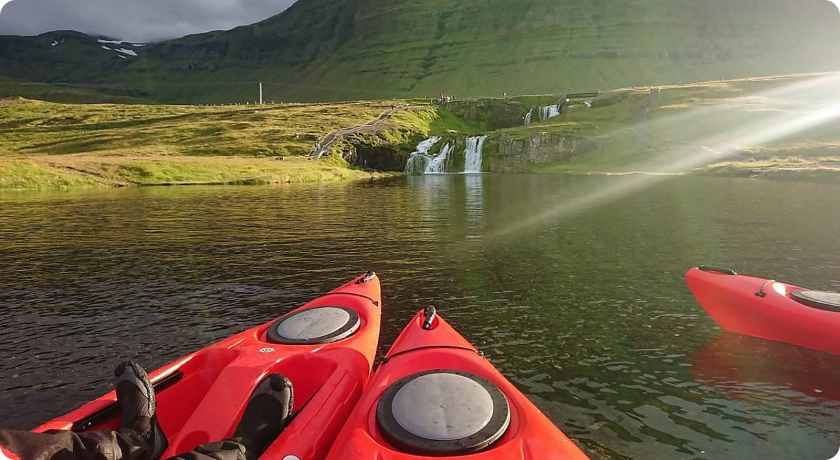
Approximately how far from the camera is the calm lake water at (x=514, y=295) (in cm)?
856

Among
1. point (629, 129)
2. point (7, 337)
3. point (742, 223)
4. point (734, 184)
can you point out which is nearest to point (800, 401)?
point (7, 337)

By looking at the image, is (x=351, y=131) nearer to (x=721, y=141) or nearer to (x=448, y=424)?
(x=721, y=141)

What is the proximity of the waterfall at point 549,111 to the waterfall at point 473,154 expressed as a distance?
35181 mm

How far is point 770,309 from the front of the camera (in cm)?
1077

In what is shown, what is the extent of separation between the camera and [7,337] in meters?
12.1

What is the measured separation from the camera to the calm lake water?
856 centimetres

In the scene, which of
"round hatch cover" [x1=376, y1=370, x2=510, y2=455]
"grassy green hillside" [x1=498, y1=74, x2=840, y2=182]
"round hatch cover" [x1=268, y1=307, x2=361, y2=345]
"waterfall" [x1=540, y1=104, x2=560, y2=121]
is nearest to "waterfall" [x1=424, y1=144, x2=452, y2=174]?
"grassy green hillside" [x1=498, y1=74, x2=840, y2=182]

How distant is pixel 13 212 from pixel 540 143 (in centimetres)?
7818

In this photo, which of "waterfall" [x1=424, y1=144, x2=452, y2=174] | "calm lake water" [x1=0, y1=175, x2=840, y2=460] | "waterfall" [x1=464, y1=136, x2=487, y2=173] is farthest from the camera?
"waterfall" [x1=424, y1=144, x2=452, y2=174]

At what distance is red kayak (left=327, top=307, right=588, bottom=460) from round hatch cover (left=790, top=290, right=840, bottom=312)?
27.5ft

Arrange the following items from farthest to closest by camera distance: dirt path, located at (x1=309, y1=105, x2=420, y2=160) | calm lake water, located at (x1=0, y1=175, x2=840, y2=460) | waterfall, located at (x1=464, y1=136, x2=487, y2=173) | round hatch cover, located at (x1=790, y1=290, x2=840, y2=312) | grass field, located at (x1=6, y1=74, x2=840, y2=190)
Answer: waterfall, located at (x1=464, y1=136, x2=487, y2=173)
dirt path, located at (x1=309, y1=105, x2=420, y2=160)
grass field, located at (x1=6, y1=74, x2=840, y2=190)
round hatch cover, located at (x1=790, y1=290, x2=840, y2=312)
calm lake water, located at (x1=0, y1=175, x2=840, y2=460)

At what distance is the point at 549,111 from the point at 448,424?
418 ft

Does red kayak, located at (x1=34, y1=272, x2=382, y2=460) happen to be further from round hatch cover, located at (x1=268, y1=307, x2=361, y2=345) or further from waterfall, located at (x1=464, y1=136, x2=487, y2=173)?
waterfall, located at (x1=464, y1=136, x2=487, y2=173)

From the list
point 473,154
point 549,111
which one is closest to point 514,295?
point 473,154
